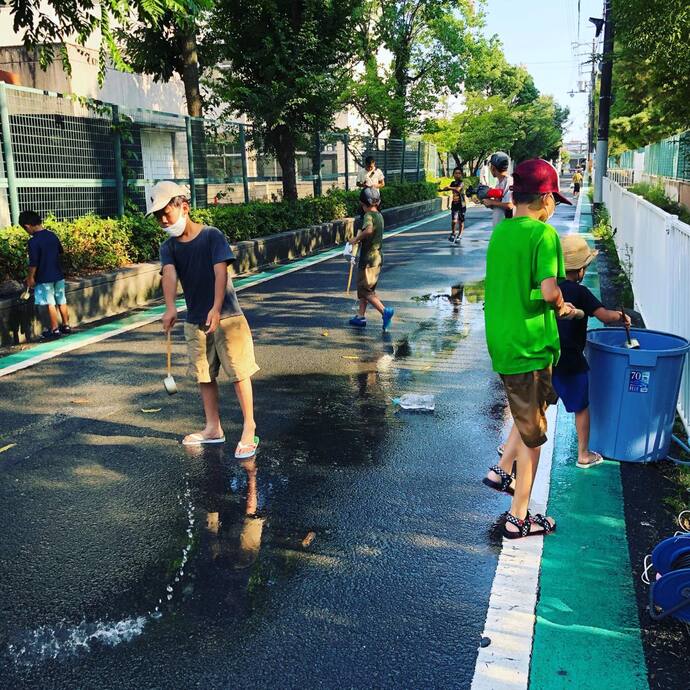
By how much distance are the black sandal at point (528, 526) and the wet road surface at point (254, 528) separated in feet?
0.39

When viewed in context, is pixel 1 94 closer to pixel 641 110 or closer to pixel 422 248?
pixel 422 248

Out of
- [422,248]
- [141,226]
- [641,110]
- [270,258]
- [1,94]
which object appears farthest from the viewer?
[641,110]

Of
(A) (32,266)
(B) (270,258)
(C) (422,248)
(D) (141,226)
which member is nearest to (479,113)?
(C) (422,248)

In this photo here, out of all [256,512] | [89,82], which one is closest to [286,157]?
[89,82]

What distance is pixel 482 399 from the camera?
620 centimetres

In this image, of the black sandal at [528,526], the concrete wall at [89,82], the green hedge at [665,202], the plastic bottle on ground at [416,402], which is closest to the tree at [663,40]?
the green hedge at [665,202]

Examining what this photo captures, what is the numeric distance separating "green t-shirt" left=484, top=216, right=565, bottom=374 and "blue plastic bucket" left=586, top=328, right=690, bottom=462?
95 centimetres

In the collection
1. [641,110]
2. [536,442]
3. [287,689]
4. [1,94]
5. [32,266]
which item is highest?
[641,110]

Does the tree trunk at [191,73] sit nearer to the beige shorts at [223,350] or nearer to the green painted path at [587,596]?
the beige shorts at [223,350]

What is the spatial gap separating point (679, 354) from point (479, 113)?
40847 mm

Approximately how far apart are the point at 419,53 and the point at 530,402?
102 feet

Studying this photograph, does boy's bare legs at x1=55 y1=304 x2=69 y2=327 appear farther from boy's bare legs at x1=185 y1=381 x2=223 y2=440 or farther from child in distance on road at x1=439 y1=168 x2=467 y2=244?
child in distance on road at x1=439 y1=168 x2=467 y2=244

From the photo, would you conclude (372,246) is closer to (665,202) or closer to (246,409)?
(246,409)

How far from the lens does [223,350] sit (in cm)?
502
